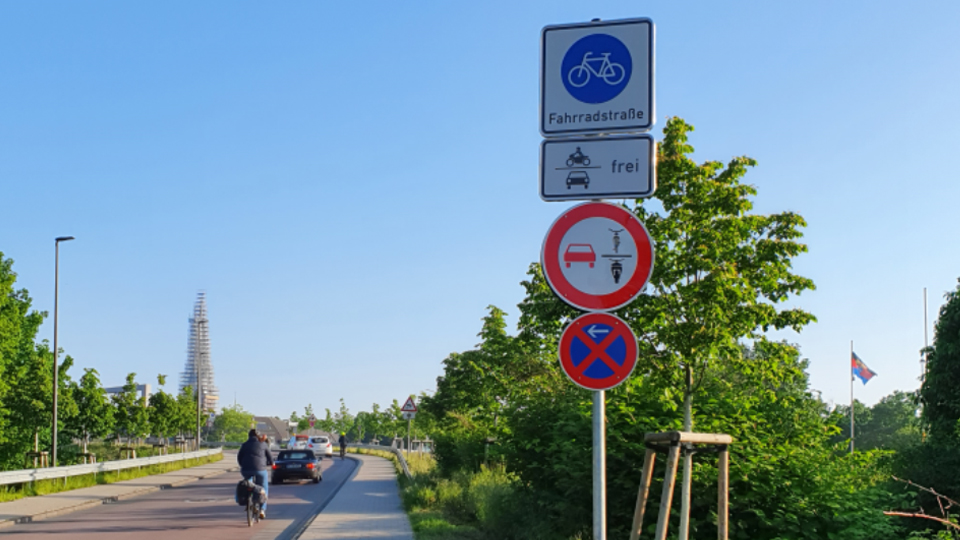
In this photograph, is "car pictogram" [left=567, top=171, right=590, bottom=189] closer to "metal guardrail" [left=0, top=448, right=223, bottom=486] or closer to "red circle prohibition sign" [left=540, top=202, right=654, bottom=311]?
"red circle prohibition sign" [left=540, top=202, right=654, bottom=311]

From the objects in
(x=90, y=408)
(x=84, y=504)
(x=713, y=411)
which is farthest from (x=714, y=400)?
(x=90, y=408)

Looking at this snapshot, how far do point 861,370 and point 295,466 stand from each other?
1186 inches

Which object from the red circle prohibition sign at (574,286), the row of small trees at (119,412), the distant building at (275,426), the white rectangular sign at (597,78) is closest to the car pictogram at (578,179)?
the red circle prohibition sign at (574,286)

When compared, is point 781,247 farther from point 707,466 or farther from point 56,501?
point 56,501

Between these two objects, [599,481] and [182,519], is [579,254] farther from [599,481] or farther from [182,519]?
[182,519]

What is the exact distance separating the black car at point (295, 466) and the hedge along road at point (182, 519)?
4311 mm

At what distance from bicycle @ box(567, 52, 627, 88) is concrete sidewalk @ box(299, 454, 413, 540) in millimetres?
10563

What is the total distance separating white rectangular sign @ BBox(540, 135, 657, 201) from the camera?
4.70 meters

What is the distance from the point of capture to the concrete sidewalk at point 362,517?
1448cm

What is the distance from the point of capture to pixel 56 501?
2111 cm

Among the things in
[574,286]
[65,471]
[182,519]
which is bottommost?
[65,471]

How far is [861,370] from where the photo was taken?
151 ft

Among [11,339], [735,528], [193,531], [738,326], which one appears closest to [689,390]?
[738,326]

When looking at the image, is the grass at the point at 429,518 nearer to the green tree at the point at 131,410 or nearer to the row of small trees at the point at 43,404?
the row of small trees at the point at 43,404
